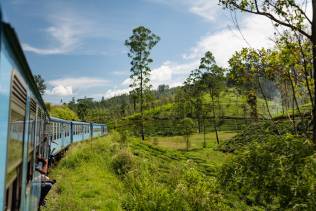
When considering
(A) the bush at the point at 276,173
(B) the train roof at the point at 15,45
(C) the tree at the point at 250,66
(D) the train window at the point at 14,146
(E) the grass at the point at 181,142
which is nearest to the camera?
(B) the train roof at the point at 15,45

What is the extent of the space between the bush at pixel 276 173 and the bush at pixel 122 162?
10230 millimetres

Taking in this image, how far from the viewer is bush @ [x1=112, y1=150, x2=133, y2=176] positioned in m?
16.6

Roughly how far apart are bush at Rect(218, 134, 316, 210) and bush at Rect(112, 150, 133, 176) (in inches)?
403

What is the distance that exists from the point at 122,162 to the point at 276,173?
12.1 m

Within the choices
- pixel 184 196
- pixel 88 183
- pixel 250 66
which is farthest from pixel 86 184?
pixel 250 66

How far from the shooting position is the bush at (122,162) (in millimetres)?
16591

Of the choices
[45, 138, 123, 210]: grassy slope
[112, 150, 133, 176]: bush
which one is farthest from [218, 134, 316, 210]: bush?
[112, 150, 133, 176]: bush

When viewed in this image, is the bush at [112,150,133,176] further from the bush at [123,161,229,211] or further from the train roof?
the train roof

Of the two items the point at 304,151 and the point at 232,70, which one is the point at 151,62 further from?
the point at 304,151

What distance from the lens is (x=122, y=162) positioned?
17.4m

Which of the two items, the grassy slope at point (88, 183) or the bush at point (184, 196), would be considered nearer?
the bush at point (184, 196)

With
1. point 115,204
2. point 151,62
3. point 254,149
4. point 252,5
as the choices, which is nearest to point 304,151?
point 254,149

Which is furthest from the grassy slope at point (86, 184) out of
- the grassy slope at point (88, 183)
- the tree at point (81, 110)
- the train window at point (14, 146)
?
the tree at point (81, 110)

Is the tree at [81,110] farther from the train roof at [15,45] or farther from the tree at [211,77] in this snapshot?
the train roof at [15,45]
